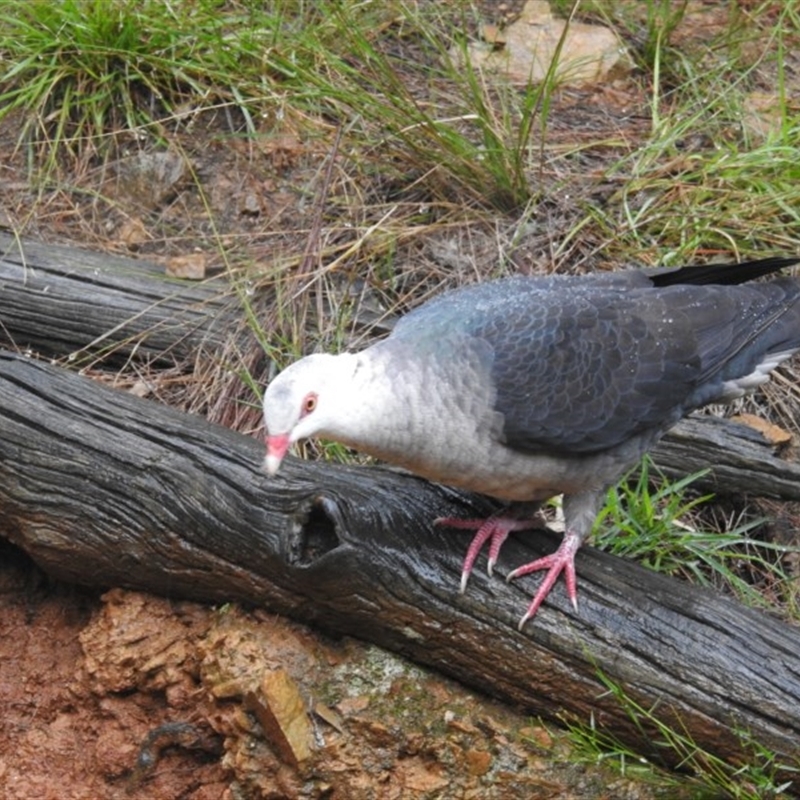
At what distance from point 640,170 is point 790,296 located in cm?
133

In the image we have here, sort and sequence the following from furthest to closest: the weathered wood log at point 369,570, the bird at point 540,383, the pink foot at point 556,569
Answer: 1. the pink foot at point 556,569
2. the weathered wood log at point 369,570
3. the bird at point 540,383

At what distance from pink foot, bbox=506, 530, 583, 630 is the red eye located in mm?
715

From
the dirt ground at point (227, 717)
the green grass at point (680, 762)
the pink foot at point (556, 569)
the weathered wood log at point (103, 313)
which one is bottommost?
the dirt ground at point (227, 717)

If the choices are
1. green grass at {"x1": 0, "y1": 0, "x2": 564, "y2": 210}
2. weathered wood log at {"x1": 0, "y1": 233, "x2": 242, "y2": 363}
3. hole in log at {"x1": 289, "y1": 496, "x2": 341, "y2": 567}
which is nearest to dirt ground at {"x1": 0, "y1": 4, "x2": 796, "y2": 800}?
hole in log at {"x1": 289, "y1": 496, "x2": 341, "y2": 567}

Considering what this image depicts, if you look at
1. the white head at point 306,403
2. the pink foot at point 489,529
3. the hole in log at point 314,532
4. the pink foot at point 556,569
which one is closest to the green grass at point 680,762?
the pink foot at point 556,569

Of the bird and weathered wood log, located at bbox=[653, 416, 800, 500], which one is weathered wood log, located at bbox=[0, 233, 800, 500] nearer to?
the bird

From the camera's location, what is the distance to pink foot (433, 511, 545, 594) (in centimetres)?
347

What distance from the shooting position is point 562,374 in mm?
3391

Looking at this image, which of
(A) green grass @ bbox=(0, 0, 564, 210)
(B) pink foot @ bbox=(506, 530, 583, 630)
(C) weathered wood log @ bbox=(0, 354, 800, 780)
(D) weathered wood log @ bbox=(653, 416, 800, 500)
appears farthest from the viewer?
(A) green grass @ bbox=(0, 0, 564, 210)

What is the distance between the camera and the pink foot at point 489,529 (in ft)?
11.4

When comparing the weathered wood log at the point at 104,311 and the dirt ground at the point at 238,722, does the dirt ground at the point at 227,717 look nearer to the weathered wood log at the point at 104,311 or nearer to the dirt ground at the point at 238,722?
the dirt ground at the point at 238,722

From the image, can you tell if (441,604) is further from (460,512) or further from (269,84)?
(269,84)

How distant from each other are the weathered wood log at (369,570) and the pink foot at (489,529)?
3 cm

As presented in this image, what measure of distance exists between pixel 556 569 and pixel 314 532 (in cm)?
59
